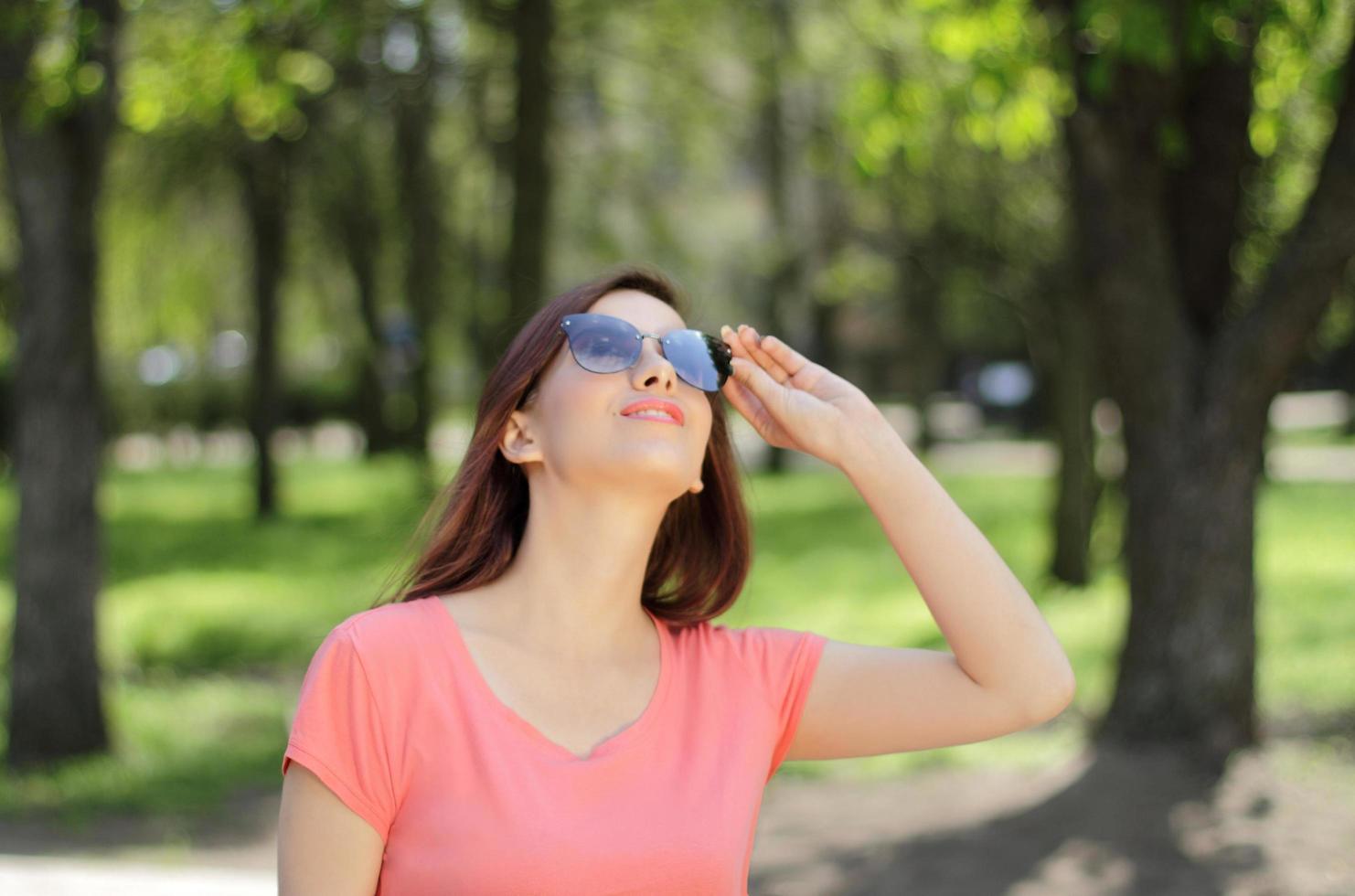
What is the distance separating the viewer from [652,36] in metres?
A: 13.7

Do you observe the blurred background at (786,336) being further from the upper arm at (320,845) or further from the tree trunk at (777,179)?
the upper arm at (320,845)

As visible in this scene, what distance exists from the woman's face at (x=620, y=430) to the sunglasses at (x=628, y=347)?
13 mm

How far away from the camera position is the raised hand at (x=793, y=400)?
219 centimetres

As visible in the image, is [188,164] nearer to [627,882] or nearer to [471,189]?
[471,189]

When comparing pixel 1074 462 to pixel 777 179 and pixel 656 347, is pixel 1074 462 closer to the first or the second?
pixel 777 179

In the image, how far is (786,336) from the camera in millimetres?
23703

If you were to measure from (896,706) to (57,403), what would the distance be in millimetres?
5850

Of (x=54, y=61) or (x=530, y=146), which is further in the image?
(x=530, y=146)

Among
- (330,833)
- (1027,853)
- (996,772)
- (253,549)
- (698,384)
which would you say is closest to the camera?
(330,833)

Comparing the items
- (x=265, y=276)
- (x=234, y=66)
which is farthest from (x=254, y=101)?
(x=265, y=276)

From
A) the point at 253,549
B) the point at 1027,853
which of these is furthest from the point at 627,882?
the point at 253,549

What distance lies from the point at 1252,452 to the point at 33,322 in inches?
217

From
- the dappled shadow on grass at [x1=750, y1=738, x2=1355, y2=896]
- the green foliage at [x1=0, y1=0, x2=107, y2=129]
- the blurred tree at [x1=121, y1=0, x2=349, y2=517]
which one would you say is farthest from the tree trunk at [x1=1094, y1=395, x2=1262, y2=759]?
the green foliage at [x1=0, y1=0, x2=107, y2=129]

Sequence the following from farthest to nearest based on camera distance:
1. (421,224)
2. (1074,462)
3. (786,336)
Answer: (786,336)
(421,224)
(1074,462)
